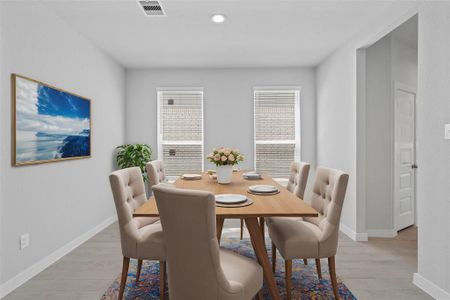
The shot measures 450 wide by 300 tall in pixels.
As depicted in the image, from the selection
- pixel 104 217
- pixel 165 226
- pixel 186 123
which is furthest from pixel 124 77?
pixel 165 226

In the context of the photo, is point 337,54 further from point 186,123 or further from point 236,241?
point 236,241

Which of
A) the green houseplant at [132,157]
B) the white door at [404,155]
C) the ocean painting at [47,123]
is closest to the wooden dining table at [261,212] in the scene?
the ocean painting at [47,123]

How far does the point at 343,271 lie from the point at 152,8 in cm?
320

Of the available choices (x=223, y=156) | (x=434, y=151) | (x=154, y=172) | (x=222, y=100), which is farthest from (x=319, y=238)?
(x=222, y=100)

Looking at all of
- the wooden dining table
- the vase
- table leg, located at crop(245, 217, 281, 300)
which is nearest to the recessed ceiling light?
the vase

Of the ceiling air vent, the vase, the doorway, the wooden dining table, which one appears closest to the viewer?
the wooden dining table

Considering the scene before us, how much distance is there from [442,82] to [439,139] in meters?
0.43

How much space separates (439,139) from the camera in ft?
6.74

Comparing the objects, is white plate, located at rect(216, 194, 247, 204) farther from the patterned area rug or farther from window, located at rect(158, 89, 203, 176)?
window, located at rect(158, 89, 203, 176)

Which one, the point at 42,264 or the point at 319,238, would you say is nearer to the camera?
the point at 319,238

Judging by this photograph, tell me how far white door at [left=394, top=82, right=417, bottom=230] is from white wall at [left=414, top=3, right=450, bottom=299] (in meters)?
1.39

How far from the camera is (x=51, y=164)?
2744mm

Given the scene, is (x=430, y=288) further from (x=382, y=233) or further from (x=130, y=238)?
(x=130, y=238)

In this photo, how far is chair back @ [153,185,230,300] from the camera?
4.01 ft
